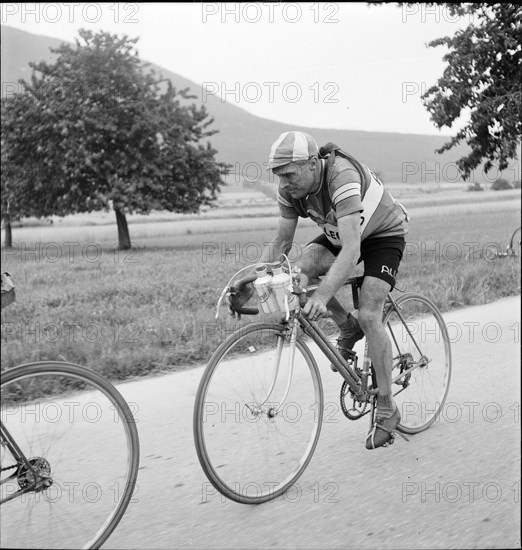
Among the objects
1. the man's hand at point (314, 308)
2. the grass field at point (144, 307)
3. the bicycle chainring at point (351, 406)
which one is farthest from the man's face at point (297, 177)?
the grass field at point (144, 307)

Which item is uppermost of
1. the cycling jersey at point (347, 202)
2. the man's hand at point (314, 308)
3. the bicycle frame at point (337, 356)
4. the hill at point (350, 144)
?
the hill at point (350, 144)

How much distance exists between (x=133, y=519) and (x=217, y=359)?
876mm

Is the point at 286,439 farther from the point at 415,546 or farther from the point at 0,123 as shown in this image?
the point at 0,123

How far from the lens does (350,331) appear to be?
4.34 m

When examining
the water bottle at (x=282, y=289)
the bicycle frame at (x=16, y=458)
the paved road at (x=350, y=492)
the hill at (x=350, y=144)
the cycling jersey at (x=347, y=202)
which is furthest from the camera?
the hill at (x=350, y=144)

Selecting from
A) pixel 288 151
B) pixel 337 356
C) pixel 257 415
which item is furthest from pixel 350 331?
pixel 288 151

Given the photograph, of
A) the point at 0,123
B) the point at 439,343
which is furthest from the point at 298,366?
the point at 0,123

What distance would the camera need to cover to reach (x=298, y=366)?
3766 mm

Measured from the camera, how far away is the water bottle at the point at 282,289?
352 cm

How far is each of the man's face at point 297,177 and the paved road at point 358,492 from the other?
5.11 ft

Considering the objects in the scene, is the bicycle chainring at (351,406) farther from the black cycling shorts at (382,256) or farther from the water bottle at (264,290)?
the water bottle at (264,290)

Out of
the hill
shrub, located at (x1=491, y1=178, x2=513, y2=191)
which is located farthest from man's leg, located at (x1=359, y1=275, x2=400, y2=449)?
the hill

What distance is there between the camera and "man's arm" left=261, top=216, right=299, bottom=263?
4.14 meters

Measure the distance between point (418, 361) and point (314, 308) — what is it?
159 cm
